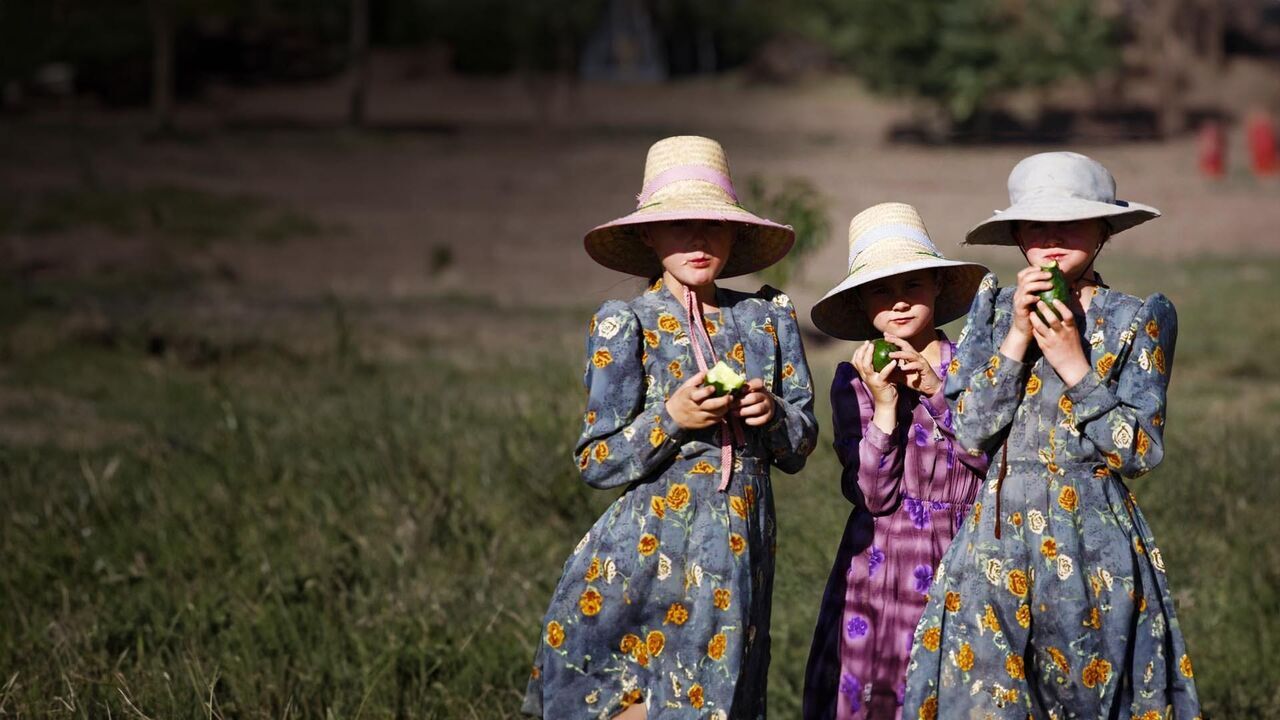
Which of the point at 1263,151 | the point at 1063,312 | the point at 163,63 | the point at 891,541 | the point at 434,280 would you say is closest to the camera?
the point at 1063,312

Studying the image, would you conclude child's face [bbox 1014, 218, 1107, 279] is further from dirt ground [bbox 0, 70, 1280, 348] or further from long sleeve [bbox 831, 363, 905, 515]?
dirt ground [bbox 0, 70, 1280, 348]

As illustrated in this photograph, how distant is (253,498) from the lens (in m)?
6.30

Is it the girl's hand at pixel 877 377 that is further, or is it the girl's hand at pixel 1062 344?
the girl's hand at pixel 877 377

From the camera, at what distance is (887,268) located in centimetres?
348

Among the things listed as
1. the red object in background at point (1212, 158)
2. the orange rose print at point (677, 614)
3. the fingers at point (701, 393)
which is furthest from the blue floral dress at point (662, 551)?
the red object in background at point (1212, 158)

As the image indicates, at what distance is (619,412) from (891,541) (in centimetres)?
73

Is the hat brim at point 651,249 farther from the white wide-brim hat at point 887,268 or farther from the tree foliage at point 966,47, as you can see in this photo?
the tree foliage at point 966,47

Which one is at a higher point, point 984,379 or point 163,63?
point 984,379

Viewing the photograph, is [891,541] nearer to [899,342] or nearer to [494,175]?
[899,342]

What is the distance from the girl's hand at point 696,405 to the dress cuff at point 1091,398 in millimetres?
702

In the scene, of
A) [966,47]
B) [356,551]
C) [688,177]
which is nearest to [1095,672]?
[688,177]

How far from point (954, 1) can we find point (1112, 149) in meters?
5.61

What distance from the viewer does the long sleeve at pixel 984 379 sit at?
3.18 m

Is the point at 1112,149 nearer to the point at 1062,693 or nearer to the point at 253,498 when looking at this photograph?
the point at 253,498
